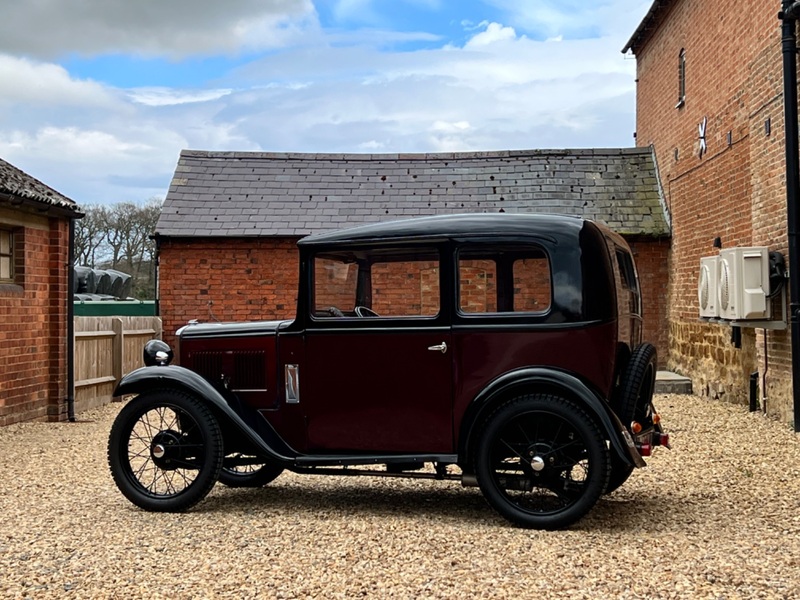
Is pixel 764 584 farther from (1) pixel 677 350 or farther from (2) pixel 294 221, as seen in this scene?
(2) pixel 294 221

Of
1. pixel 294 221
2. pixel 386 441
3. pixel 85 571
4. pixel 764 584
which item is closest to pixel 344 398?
pixel 386 441

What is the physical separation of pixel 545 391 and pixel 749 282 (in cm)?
532

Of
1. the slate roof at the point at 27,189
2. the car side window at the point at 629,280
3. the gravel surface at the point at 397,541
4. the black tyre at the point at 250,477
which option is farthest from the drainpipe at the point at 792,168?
the slate roof at the point at 27,189

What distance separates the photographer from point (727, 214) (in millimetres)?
12172

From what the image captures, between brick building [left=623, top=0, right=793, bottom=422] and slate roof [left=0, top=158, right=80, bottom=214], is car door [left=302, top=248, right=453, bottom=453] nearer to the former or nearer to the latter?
slate roof [left=0, top=158, right=80, bottom=214]

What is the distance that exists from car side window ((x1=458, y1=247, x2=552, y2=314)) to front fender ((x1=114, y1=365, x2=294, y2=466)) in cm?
162

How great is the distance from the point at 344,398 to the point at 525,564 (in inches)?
70.5

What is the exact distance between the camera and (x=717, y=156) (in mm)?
12672

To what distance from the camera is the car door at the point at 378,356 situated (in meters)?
5.67

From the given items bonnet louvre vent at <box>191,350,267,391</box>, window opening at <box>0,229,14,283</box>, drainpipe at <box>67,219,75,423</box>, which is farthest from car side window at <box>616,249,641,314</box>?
drainpipe at <box>67,219,75,423</box>

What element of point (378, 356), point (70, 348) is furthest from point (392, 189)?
point (378, 356)

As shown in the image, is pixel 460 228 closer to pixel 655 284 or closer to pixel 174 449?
pixel 174 449

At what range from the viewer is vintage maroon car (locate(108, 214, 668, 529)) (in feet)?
17.7

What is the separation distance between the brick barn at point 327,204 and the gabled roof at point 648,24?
2307 mm
